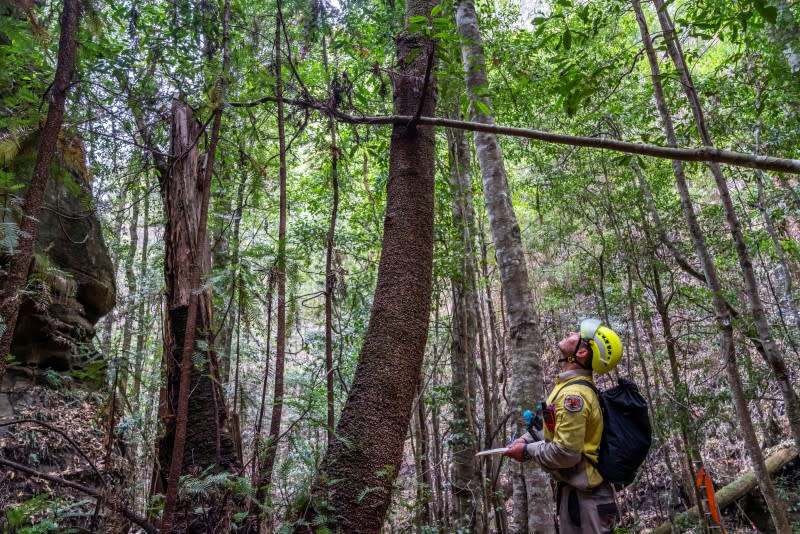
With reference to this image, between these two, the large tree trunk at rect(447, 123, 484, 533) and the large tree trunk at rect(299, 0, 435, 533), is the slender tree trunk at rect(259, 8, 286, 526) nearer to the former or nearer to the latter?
the large tree trunk at rect(299, 0, 435, 533)

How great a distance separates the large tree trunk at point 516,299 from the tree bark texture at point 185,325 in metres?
2.61

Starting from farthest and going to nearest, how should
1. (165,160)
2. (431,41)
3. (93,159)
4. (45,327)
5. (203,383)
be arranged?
(45,327)
(93,159)
(165,160)
(203,383)
(431,41)

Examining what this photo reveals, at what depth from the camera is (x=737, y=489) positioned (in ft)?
32.6

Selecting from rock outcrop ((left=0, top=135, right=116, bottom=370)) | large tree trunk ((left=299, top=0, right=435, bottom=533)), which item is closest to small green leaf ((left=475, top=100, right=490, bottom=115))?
large tree trunk ((left=299, top=0, right=435, bottom=533))

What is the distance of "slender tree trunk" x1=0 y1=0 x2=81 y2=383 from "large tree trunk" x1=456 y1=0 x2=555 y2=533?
2.77 metres

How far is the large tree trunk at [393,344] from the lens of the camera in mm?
2996

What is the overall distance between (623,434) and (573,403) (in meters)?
0.40

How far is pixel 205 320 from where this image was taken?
4.24 m

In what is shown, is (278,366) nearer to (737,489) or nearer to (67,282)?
(67,282)

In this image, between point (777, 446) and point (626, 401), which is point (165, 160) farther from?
point (777, 446)

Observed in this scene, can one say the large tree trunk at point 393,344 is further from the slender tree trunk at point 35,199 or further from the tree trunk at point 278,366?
the slender tree trunk at point 35,199

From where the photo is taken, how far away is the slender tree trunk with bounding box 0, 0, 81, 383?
246cm

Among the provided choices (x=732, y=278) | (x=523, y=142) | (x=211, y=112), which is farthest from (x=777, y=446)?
(x=211, y=112)

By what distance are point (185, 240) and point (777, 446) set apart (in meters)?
13.4
